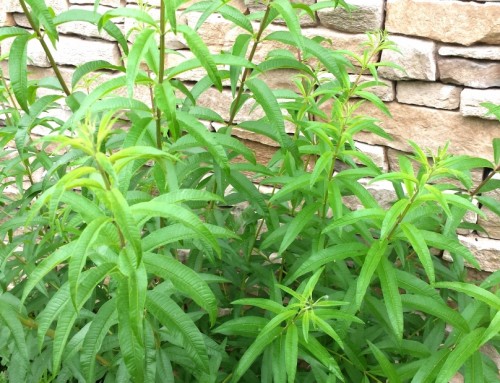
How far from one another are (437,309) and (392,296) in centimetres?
A: 12

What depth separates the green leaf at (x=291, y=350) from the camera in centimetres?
128

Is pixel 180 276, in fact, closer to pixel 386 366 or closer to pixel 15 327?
pixel 15 327

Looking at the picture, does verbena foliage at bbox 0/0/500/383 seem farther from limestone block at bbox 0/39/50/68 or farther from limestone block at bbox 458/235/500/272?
limestone block at bbox 0/39/50/68

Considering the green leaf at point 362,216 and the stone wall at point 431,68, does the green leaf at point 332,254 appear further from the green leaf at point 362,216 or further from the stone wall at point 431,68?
the stone wall at point 431,68

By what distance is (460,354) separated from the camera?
1292 mm

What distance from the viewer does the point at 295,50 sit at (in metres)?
2.11

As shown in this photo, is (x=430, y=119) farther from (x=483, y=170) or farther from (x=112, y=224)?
(x=112, y=224)

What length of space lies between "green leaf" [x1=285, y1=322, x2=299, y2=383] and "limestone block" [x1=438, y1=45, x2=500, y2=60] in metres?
1.10

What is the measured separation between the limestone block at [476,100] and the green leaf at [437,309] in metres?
0.83

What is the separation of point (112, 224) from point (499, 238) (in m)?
1.51

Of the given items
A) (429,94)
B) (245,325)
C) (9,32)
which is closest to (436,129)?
(429,94)

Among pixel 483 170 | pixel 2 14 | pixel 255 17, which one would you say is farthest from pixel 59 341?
pixel 2 14

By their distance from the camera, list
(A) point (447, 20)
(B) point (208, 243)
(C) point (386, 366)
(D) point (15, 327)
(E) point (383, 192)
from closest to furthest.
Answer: (B) point (208, 243) → (D) point (15, 327) → (C) point (386, 366) → (A) point (447, 20) → (E) point (383, 192)

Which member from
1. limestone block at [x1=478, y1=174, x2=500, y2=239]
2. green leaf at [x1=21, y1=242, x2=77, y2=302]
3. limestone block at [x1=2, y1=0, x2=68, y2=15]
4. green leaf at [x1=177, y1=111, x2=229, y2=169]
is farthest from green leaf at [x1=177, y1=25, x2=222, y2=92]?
limestone block at [x1=2, y1=0, x2=68, y2=15]
